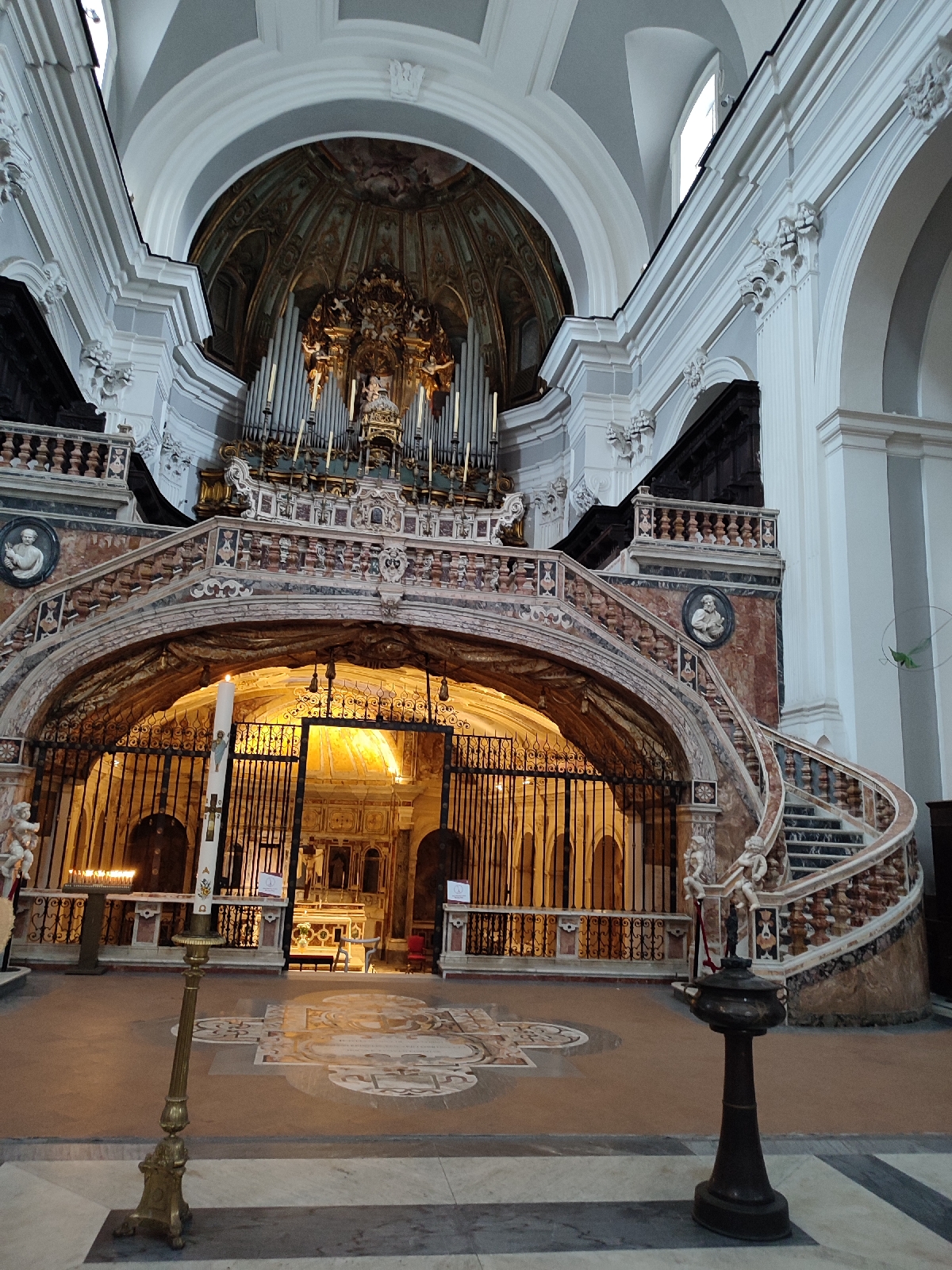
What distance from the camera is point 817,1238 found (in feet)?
10.7

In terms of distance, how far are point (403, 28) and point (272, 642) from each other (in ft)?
49.6

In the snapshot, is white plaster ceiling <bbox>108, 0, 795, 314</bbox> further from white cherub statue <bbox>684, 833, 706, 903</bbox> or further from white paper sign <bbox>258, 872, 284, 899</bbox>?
white paper sign <bbox>258, 872, 284, 899</bbox>

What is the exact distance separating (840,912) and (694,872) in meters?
1.65

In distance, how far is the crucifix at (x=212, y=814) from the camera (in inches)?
118

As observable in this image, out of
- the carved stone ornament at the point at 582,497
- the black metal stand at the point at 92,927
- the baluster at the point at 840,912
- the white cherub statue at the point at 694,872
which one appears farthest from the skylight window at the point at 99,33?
the baluster at the point at 840,912

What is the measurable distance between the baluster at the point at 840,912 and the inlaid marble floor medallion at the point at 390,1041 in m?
2.64

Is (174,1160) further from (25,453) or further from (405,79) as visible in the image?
(405,79)

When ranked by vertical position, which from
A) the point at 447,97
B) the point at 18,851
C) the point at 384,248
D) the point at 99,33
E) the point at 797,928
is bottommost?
the point at 797,928

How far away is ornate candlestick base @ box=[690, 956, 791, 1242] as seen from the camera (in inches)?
129

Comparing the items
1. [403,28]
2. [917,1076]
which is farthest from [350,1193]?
[403,28]

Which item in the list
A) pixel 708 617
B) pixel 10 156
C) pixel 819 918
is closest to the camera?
pixel 819 918

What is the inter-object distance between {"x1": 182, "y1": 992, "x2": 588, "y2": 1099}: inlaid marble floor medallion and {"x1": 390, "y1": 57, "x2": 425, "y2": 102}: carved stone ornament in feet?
61.1

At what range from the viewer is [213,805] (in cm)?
299

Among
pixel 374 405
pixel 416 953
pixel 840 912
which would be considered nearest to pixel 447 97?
pixel 374 405
